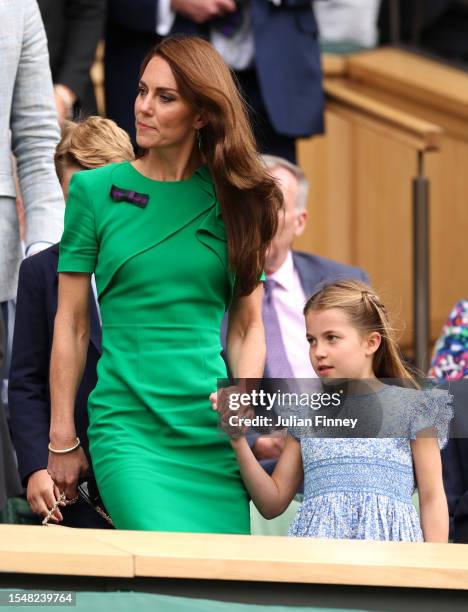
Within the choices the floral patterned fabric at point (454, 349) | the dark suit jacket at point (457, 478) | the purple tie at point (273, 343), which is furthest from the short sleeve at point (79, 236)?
the floral patterned fabric at point (454, 349)

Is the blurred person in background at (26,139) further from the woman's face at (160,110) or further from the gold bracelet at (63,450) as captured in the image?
the woman's face at (160,110)

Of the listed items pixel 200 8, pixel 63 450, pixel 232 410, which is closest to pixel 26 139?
pixel 63 450

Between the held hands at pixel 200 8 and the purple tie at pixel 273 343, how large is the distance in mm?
988

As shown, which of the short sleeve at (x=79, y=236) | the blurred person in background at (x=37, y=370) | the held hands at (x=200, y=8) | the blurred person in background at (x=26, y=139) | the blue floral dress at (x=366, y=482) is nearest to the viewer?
the short sleeve at (x=79, y=236)

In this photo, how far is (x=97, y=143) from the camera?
360 cm

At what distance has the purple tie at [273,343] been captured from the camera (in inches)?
178

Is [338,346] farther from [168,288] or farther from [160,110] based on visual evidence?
[160,110]

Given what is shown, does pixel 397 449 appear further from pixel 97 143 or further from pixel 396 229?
pixel 396 229

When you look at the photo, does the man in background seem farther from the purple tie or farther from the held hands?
the held hands

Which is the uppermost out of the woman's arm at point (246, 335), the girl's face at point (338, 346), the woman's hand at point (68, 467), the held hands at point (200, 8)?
the held hands at point (200, 8)

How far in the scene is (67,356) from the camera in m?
3.15

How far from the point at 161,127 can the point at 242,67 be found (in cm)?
233

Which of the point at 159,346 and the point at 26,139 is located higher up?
the point at 26,139

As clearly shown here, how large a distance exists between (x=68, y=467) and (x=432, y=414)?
0.76m
